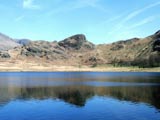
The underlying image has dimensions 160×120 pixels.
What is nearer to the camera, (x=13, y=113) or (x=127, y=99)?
(x=13, y=113)

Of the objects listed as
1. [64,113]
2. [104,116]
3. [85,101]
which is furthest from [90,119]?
[85,101]

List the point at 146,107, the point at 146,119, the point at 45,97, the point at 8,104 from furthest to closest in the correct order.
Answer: the point at 45,97 → the point at 8,104 → the point at 146,107 → the point at 146,119

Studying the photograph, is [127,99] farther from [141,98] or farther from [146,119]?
[146,119]

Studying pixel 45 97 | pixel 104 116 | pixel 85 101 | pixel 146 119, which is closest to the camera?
pixel 146 119

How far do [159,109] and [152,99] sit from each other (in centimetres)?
1985

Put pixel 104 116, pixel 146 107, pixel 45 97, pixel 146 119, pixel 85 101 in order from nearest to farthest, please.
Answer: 1. pixel 146 119
2. pixel 104 116
3. pixel 146 107
4. pixel 85 101
5. pixel 45 97

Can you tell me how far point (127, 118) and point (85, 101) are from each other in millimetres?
32670

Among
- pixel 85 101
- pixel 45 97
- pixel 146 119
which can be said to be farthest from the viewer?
pixel 45 97

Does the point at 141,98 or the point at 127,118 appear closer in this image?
the point at 127,118

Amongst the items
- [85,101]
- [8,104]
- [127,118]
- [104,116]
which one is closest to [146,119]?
[127,118]

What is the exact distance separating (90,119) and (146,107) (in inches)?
922

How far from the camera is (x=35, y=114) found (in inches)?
2997

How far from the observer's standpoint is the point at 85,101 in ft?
329

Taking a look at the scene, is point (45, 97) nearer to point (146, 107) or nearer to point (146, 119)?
point (146, 107)
